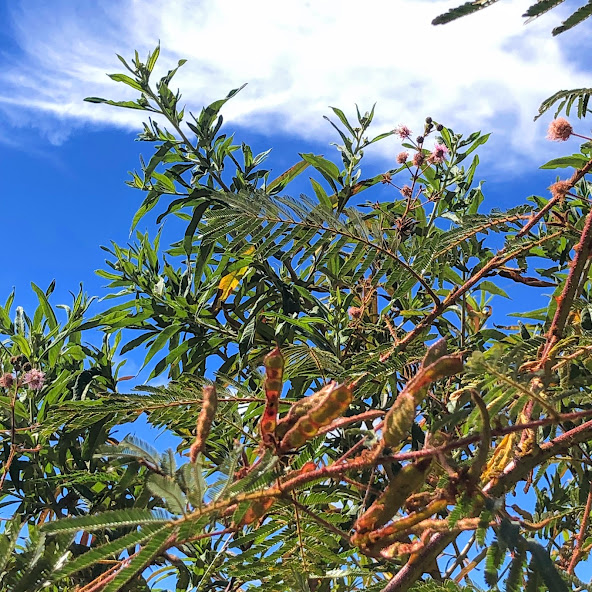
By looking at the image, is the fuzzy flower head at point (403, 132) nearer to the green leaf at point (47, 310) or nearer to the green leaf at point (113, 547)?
the green leaf at point (47, 310)

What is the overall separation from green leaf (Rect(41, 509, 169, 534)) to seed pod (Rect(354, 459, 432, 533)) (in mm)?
167

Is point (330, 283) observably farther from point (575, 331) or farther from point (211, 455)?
point (575, 331)

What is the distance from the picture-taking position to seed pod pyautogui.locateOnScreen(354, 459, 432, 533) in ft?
1.98

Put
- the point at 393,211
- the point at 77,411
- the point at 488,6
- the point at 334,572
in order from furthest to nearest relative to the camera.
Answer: the point at 393,211 < the point at 77,411 < the point at 334,572 < the point at 488,6

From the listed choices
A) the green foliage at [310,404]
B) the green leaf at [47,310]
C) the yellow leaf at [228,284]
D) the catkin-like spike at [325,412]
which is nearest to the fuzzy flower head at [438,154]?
the green foliage at [310,404]

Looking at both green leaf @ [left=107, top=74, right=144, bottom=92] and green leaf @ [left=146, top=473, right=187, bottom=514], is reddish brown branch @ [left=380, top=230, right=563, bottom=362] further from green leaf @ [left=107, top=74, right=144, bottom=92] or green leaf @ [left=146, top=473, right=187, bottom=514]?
green leaf @ [left=107, top=74, right=144, bottom=92]

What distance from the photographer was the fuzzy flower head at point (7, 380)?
1642 millimetres

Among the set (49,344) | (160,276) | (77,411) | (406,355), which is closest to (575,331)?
(406,355)

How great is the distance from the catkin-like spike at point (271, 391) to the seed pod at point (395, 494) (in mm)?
105

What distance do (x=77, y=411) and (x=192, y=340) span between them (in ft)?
2.45

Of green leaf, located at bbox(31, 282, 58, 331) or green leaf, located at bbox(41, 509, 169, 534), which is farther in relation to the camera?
green leaf, located at bbox(31, 282, 58, 331)

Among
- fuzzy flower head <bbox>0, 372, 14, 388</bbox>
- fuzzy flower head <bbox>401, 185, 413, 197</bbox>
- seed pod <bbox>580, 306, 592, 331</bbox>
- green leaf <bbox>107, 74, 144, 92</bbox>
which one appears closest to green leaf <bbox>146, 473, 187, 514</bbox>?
seed pod <bbox>580, 306, 592, 331</bbox>

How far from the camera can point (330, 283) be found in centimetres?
202

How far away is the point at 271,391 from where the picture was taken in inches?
25.9
